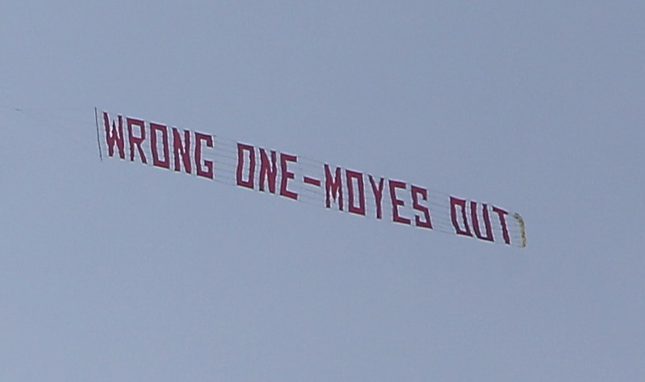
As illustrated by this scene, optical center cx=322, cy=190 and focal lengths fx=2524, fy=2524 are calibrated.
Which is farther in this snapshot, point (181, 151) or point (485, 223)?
point (485, 223)

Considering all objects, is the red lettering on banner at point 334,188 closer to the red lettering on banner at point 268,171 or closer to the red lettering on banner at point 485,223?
the red lettering on banner at point 268,171

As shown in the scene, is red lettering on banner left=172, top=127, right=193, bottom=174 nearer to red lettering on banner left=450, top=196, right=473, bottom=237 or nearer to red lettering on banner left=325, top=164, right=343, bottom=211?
red lettering on banner left=325, top=164, right=343, bottom=211

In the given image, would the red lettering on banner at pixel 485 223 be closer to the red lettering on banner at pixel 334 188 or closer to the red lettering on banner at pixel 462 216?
the red lettering on banner at pixel 462 216

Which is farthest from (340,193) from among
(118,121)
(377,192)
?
(118,121)

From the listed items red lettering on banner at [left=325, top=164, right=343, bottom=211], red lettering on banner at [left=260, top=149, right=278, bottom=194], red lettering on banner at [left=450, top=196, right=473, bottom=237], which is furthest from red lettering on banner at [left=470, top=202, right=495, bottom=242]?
red lettering on banner at [left=260, top=149, right=278, bottom=194]

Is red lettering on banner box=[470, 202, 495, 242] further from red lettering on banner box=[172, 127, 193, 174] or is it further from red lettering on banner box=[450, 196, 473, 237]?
red lettering on banner box=[172, 127, 193, 174]

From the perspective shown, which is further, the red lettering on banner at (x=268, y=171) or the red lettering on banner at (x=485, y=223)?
the red lettering on banner at (x=485, y=223)

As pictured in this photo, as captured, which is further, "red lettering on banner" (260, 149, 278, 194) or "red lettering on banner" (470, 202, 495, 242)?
"red lettering on banner" (470, 202, 495, 242)

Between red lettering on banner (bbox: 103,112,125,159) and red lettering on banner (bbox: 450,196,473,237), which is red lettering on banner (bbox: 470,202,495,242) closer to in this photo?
red lettering on banner (bbox: 450,196,473,237)

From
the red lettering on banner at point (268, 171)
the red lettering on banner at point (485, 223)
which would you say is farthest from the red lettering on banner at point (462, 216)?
the red lettering on banner at point (268, 171)

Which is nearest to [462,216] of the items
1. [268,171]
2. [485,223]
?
[485,223]

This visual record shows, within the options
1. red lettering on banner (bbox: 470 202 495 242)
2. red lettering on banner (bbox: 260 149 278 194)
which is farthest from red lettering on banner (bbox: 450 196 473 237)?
red lettering on banner (bbox: 260 149 278 194)

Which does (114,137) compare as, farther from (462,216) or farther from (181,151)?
(462,216)

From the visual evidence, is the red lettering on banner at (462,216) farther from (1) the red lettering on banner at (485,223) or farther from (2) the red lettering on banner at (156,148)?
(2) the red lettering on banner at (156,148)
